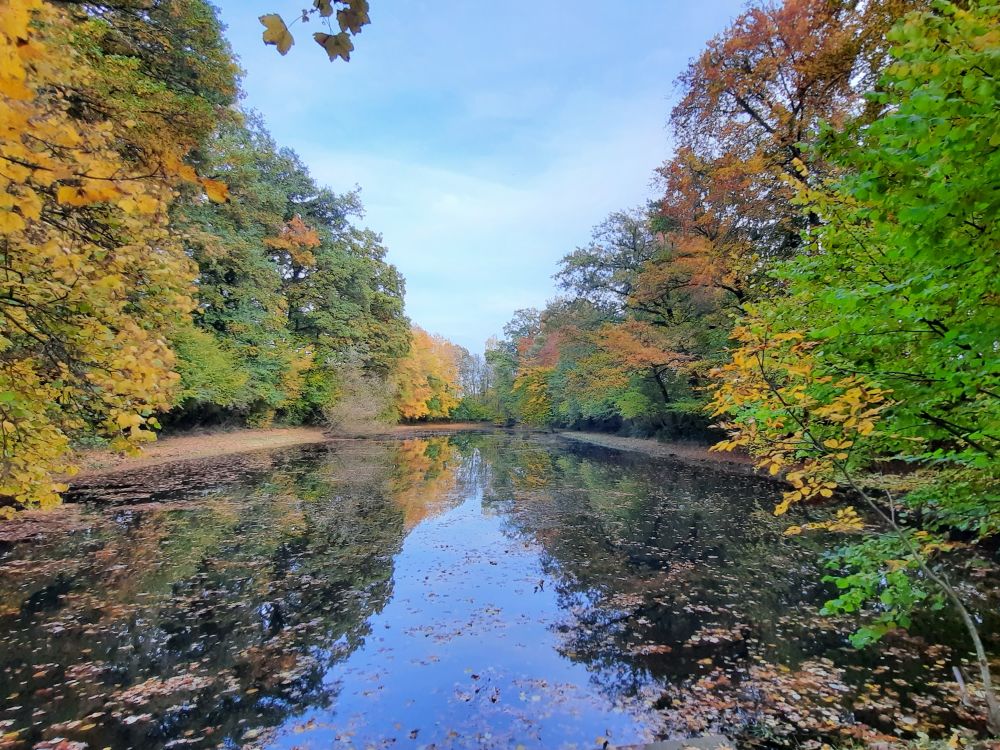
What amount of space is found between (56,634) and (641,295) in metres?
20.1

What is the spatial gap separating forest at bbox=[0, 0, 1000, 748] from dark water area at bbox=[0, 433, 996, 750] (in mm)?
938

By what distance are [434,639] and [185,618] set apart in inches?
124

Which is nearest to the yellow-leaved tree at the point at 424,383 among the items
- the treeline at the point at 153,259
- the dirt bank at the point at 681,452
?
the treeline at the point at 153,259

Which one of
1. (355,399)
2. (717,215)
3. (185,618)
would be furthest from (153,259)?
(355,399)

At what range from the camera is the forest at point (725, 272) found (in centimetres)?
212

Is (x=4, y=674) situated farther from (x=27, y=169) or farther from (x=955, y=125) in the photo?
(x=955, y=125)

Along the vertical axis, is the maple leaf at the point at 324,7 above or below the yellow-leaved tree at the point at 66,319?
above

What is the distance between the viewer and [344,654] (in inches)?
208

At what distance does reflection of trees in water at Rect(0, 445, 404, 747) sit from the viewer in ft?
13.6

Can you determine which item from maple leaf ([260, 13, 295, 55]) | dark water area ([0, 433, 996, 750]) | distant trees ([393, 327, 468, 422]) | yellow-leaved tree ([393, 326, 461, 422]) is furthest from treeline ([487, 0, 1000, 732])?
yellow-leaved tree ([393, 326, 461, 422])

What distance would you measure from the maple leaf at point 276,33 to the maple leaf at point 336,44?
11cm

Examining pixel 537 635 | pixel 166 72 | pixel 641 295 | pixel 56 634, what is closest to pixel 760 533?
pixel 537 635

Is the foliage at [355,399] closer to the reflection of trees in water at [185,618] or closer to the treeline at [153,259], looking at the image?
the treeline at [153,259]

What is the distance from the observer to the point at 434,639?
5645 millimetres
